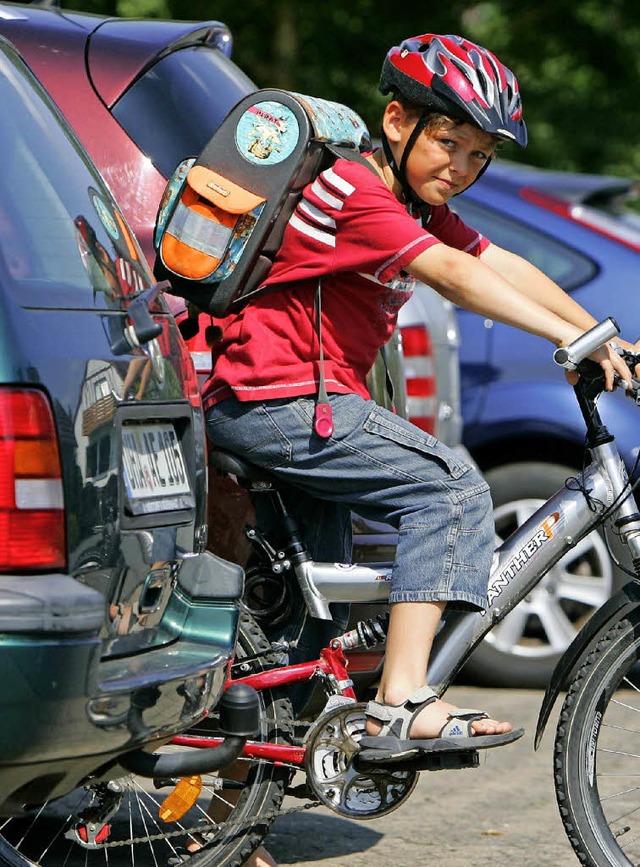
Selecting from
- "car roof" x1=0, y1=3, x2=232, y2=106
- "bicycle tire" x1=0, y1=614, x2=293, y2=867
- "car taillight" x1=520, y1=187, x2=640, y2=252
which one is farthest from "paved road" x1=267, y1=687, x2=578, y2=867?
"car taillight" x1=520, y1=187, x2=640, y2=252

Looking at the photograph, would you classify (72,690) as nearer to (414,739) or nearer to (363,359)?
(414,739)

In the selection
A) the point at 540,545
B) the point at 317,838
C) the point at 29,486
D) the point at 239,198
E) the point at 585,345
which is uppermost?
the point at 239,198

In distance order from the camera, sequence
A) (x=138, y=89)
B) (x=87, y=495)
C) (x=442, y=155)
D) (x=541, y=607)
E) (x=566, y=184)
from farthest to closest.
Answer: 1. (x=566, y=184)
2. (x=541, y=607)
3. (x=138, y=89)
4. (x=442, y=155)
5. (x=87, y=495)

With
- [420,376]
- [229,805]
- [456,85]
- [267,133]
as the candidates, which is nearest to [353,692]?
[229,805]

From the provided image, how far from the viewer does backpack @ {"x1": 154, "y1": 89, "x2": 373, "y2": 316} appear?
3740 mm

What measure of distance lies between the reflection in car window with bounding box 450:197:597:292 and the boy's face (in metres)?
3.22

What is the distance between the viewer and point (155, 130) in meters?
4.55

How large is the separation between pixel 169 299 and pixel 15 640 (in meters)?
1.59

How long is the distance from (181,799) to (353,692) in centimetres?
49

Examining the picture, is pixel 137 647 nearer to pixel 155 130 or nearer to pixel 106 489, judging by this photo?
pixel 106 489

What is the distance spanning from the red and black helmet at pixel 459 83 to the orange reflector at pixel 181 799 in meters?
1.71

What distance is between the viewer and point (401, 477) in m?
3.86

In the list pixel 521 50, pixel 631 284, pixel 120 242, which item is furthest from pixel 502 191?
pixel 521 50

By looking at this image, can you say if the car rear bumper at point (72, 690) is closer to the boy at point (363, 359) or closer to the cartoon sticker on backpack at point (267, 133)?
the boy at point (363, 359)
